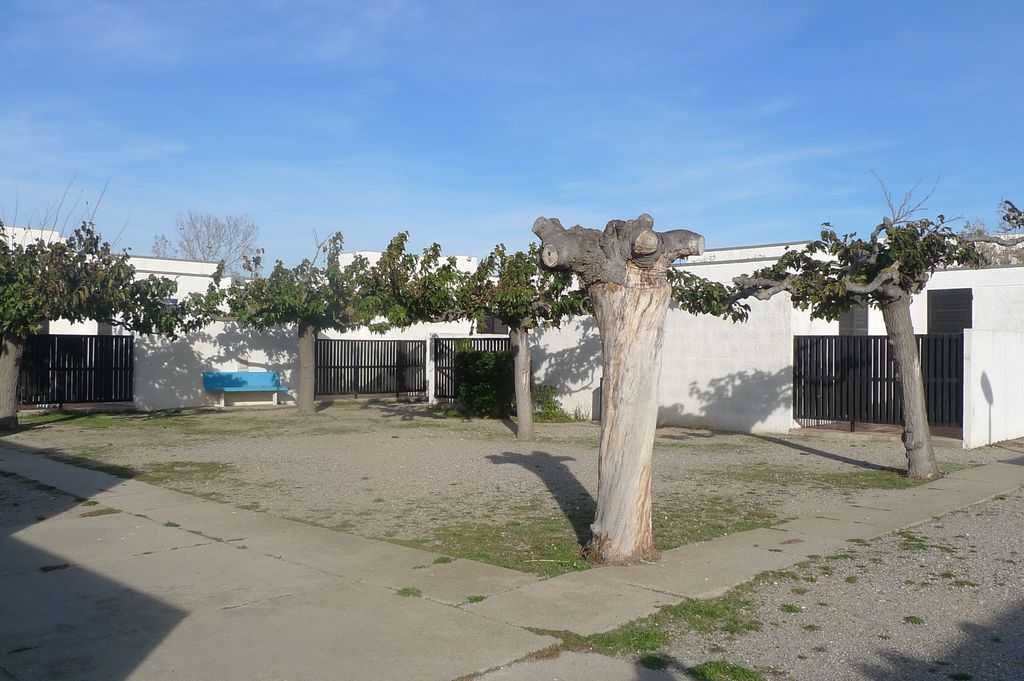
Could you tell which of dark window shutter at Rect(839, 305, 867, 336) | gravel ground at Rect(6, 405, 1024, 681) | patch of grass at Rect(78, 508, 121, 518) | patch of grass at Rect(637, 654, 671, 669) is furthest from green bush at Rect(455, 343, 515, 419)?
patch of grass at Rect(637, 654, 671, 669)

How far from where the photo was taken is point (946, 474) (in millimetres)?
13031

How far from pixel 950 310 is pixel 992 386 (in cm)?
1084

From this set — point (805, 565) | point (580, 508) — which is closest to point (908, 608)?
point (805, 565)

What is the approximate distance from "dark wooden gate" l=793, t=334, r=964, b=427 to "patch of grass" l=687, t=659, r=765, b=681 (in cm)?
1238

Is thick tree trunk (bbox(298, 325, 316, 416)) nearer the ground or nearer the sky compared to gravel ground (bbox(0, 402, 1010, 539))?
nearer the sky

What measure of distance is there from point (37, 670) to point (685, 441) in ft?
44.1

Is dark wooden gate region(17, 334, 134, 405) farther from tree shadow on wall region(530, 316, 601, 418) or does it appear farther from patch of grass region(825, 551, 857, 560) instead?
patch of grass region(825, 551, 857, 560)

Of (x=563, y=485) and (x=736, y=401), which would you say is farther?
(x=736, y=401)

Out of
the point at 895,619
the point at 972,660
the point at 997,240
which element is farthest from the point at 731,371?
the point at 972,660

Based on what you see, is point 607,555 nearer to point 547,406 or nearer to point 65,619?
point 65,619

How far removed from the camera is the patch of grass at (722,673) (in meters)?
5.14

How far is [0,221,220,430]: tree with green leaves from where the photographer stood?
1681cm

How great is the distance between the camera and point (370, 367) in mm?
28250

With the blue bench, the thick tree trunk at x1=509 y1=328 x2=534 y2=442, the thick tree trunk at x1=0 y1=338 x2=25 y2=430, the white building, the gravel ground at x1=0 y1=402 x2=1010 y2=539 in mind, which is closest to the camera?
the gravel ground at x1=0 y1=402 x2=1010 y2=539
